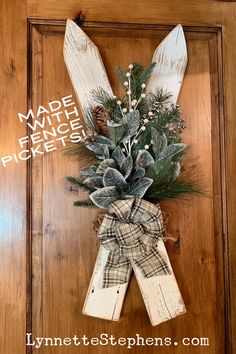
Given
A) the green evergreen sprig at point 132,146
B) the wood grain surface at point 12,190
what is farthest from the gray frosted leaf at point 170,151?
the wood grain surface at point 12,190

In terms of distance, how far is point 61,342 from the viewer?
3.67 feet

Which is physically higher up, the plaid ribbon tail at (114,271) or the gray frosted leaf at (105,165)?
the gray frosted leaf at (105,165)

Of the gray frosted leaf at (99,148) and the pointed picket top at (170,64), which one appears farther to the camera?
the pointed picket top at (170,64)

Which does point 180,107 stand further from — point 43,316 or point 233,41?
point 43,316

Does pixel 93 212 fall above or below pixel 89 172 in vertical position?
below

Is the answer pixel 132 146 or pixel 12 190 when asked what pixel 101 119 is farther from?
pixel 12 190

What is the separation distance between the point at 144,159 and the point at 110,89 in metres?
0.23

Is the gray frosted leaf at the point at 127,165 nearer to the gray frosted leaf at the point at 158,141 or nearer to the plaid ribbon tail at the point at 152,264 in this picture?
the gray frosted leaf at the point at 158,141

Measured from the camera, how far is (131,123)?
1065 mm

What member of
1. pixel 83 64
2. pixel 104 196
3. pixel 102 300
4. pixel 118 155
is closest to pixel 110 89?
pixel 83 64

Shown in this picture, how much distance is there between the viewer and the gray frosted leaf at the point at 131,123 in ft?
3.48

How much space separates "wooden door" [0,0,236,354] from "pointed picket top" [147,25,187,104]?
0.04 meters

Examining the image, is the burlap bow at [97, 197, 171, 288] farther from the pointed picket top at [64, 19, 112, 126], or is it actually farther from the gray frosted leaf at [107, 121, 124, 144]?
the pointed picket top at [64, 19, 112, 126]

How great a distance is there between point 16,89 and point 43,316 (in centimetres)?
63
